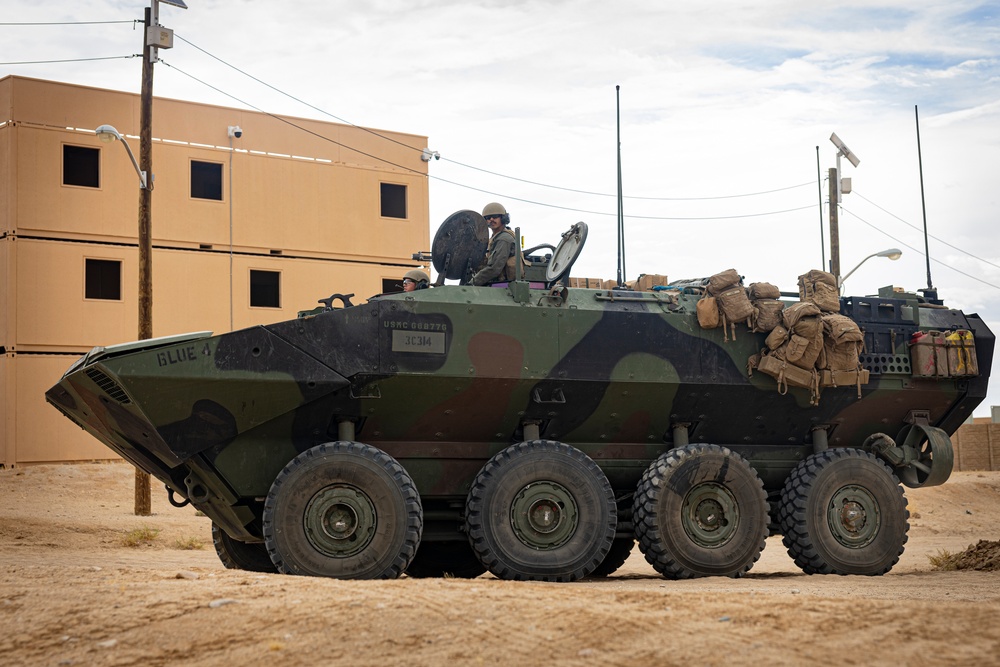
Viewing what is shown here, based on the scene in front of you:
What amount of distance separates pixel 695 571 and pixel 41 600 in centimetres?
558

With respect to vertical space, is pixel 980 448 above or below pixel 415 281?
below

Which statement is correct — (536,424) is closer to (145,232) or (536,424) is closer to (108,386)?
(108,386)

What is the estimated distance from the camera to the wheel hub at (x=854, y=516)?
11281 millimetres

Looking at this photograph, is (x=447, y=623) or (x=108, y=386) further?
(x=108, y=386)

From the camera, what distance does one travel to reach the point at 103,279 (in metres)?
27.1

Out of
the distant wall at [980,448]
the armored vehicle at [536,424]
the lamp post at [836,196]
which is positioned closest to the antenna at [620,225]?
the armored vehicle at [536,424]

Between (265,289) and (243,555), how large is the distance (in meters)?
18.6

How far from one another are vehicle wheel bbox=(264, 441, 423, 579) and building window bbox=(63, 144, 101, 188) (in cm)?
1959

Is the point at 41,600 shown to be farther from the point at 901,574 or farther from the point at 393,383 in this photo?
the point at 901,574

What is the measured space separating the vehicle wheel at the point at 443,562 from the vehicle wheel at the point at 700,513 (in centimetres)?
187

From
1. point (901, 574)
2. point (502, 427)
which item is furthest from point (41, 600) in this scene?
point (901, 574)

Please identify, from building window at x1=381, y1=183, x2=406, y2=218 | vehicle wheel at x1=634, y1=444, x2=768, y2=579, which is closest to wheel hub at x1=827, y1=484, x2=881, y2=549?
vehicle wheel at x1=634, y1=444, x2=768, y2=579

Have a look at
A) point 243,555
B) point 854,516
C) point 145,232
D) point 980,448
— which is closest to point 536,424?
point 243,555

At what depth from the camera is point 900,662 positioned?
5488 mm
